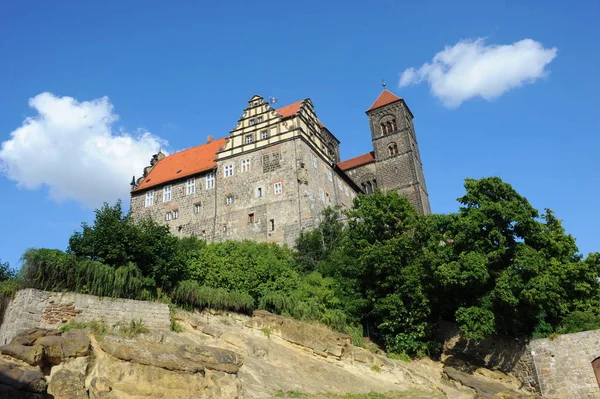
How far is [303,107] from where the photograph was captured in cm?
3956

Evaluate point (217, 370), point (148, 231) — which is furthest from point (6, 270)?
point (217, 370)

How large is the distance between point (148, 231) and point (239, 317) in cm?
549

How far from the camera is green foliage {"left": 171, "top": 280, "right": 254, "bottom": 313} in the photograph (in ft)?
67.7

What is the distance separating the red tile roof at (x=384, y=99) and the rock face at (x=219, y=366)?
3823cm

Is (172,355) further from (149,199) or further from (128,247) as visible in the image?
(149,199)

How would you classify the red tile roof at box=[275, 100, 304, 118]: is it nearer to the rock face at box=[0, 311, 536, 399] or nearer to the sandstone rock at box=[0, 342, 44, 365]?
the rock face at box=[0, 311, 536, 399]

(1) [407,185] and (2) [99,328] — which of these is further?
(1) [407,185]

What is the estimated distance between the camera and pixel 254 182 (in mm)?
37938

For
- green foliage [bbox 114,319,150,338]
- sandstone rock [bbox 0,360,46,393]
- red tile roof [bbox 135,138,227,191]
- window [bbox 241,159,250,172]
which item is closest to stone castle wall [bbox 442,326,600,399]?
green foliage [bbox 114,319,150,338]

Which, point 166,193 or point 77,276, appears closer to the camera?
point 77,276

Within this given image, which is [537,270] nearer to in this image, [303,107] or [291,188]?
[291,188]

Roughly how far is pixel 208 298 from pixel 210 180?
2013 centimetres

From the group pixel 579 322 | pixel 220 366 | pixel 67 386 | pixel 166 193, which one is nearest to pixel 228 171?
pixel 166 193

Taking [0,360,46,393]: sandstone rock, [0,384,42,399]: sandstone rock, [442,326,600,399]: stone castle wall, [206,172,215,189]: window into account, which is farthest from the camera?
[206,172,215,189]: window
